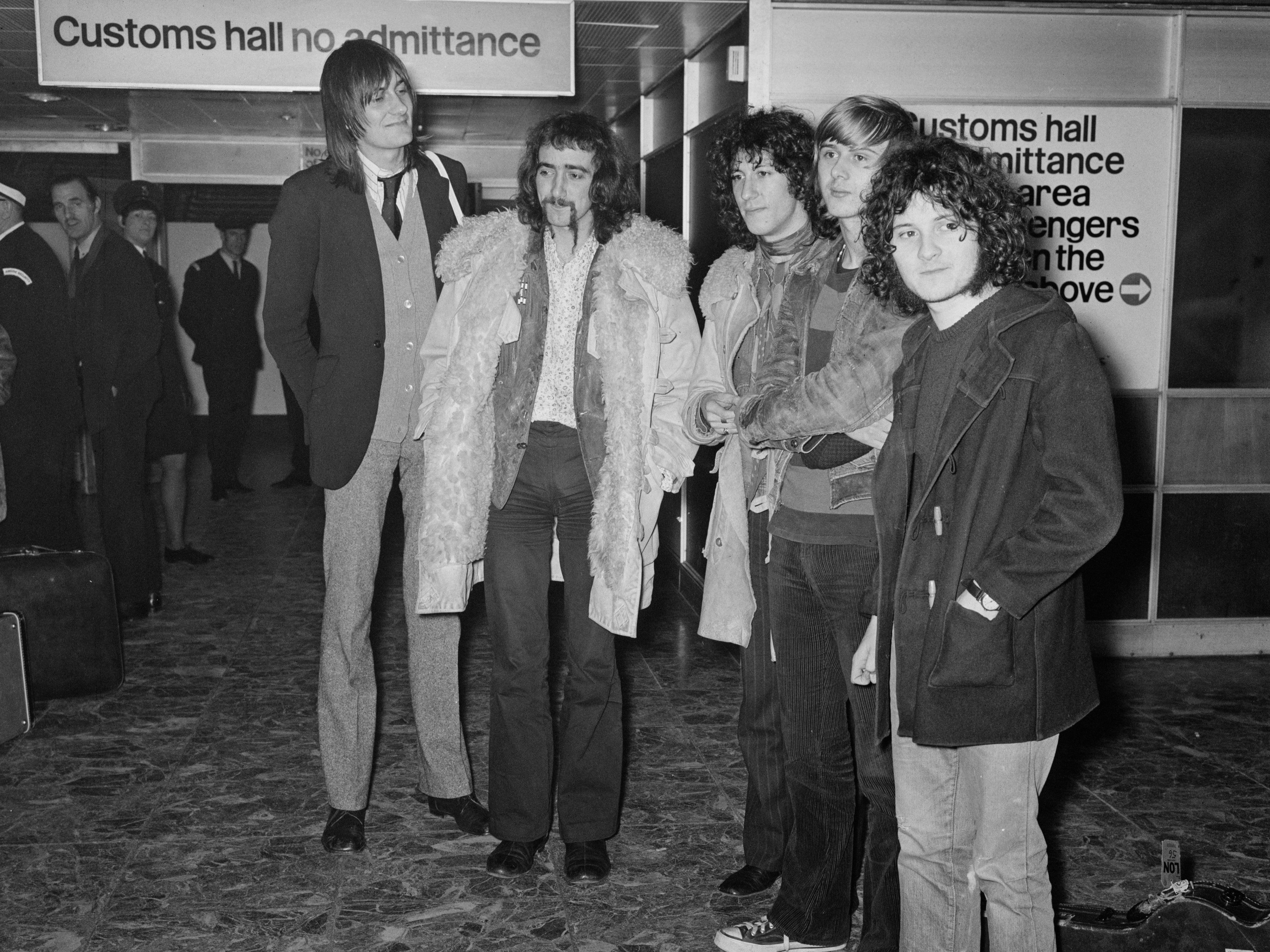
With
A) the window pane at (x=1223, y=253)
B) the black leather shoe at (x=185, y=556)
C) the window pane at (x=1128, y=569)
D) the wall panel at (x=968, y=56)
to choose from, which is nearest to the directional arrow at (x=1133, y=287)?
the window pane at (x=1223, y=253)

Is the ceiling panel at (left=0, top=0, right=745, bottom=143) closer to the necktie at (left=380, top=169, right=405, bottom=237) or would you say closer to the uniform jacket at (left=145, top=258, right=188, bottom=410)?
the uniform jacket at (left=145, top=258, right=188, bottom=410)

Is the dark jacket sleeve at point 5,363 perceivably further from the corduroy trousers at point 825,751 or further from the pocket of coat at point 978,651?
the pocket of coat at point 978,651

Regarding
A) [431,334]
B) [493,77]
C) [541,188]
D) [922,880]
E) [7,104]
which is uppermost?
[7,104]

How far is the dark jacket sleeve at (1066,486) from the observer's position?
2.04 meters

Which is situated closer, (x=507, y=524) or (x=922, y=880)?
(x=922, y=880)

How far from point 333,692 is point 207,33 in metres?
2.43

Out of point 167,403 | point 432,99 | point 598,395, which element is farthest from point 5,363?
point 432,99

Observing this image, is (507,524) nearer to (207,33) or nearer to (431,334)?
(431,334)

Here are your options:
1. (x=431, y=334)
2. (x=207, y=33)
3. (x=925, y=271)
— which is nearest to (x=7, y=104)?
(x=207, y=33)

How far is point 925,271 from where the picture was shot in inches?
88.2

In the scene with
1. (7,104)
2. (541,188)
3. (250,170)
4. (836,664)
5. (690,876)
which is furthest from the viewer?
(250,170)

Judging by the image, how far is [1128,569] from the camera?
577 centimetres

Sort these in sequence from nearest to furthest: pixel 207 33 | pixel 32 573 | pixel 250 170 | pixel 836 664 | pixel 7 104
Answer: pixel 32 573
pixel 836 664
pixel 207 33
pixel 7 104
pixel 250 170

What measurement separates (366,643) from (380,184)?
4.16ft
